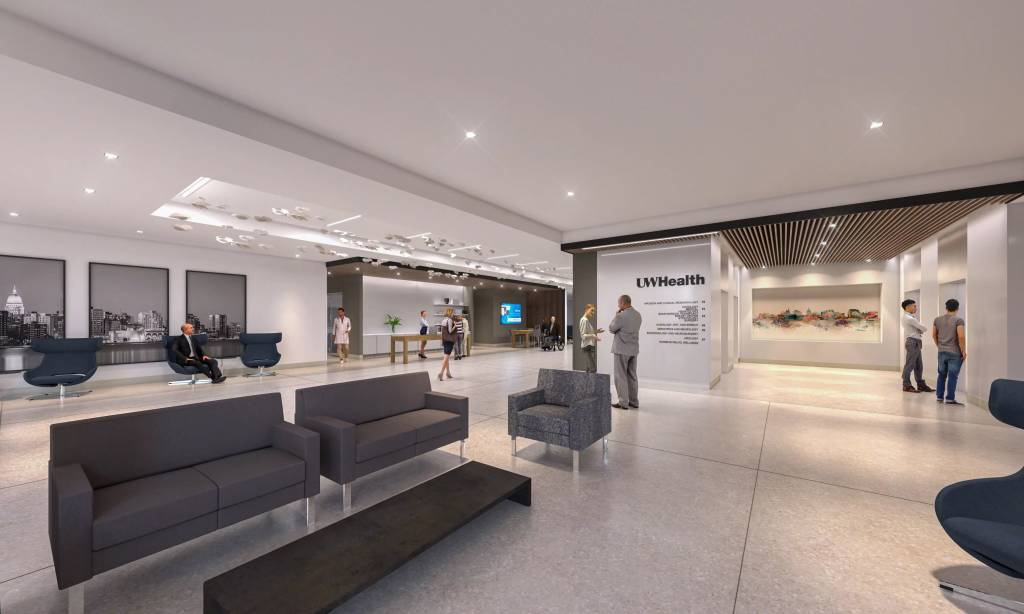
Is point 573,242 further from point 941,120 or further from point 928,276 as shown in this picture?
point 928,276

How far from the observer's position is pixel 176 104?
330cm

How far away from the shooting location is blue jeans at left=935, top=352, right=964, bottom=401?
21.0 feet

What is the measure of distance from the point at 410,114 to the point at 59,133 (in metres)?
3.18

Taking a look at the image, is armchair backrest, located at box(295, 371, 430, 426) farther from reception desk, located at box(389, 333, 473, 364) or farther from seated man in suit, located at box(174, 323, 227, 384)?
reception desk, located at box(389, 333, 473, 364)

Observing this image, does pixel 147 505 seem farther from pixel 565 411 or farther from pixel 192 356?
pixel 192 356

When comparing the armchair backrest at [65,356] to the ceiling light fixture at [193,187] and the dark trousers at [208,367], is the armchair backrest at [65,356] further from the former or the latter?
the ceiling light fixture at [193,187]

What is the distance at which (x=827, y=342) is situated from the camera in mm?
11461

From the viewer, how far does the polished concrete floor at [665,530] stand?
2.05 m

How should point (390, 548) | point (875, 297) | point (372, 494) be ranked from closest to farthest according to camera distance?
point (390, 548), point (372, 494), point (875, 297)

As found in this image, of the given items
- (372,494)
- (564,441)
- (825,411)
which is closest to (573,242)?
(825,411)

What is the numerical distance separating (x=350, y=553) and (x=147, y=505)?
1101 millimetres

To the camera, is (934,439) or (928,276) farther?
(928,276)

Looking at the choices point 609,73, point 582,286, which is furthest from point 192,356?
point 609,73

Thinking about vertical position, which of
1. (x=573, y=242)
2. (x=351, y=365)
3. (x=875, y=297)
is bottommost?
(x=351, y=365)
